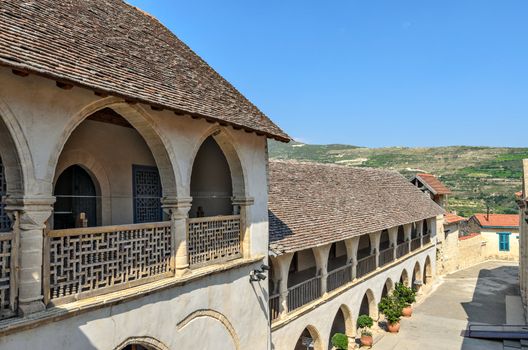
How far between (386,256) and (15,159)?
18.4 meters

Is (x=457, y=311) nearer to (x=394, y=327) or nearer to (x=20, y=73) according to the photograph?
(x=394, y=327)

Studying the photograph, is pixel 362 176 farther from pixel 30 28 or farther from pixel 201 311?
pixel 30 28

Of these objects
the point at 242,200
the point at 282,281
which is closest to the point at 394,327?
the point at 282,281

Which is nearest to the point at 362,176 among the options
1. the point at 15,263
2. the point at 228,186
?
the point at 228,186

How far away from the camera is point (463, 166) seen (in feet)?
276

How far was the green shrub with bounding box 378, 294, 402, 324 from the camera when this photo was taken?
58.2ft

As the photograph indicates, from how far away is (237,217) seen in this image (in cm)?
914

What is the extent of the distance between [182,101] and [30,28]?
244 cm

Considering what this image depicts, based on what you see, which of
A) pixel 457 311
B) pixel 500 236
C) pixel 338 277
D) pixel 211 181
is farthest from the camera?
pixel 500 236

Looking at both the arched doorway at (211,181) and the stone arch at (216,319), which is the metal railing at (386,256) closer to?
the arched doorway at (211,181)

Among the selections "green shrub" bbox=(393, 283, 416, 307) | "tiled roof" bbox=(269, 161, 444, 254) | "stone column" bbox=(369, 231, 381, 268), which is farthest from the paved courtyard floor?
"tiled roof" bbox=(269, 161, 444, 254)

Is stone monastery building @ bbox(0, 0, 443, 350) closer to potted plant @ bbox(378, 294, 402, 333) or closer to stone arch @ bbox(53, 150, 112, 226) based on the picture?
stone arch @ bbox(53, 150, 112, 226)

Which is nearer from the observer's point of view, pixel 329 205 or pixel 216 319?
pixel 216 319

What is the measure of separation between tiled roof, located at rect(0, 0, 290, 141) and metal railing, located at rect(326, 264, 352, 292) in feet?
24.0
